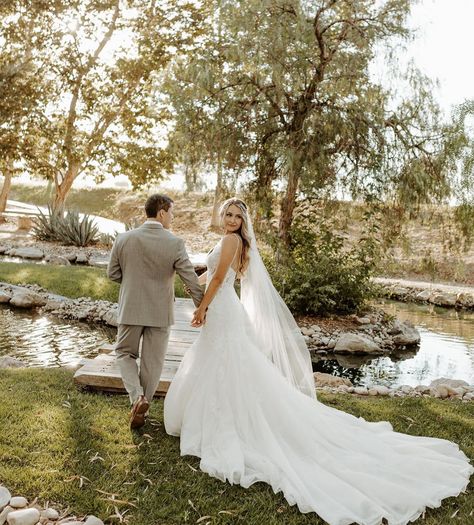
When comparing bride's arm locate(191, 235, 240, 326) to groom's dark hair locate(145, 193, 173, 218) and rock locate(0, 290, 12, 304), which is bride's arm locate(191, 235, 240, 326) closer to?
groom's dark hair locate(145, 193, 173, 218)

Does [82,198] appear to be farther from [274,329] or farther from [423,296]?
[274,329]

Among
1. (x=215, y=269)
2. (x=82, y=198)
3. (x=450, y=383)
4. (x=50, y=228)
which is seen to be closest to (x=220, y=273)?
(x=215, y=269)

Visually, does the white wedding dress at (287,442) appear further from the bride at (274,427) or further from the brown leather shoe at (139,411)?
the brown leather shoe at (139,411)

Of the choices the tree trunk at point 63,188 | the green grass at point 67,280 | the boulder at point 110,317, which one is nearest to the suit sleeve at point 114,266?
the boulder at point 110,317

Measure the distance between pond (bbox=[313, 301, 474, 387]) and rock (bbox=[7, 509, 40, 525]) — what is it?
5.66m

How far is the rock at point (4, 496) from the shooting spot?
9.49 ft

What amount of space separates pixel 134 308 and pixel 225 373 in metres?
0.86

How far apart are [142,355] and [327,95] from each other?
7.56 m

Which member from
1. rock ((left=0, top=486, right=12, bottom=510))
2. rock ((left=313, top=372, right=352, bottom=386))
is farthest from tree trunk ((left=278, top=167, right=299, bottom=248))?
rock ((left=0, top=486, right=12, bottom=510))

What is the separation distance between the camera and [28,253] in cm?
1589

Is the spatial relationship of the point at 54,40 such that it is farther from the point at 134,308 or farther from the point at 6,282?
the point at 134,308

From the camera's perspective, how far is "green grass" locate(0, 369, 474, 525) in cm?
302

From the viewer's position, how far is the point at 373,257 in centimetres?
1115

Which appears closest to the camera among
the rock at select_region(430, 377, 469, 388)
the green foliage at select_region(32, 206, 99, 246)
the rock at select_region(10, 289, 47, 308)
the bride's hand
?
the bride's hand
